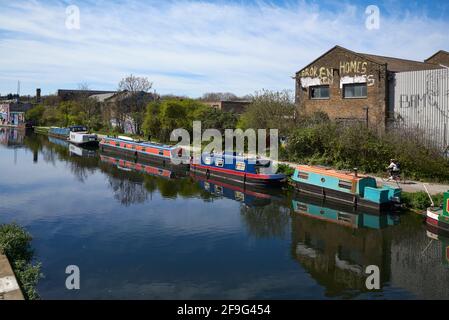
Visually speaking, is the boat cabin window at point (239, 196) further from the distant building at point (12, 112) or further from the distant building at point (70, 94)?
the distant building at point (12, 112)

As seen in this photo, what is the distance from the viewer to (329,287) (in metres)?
9.56

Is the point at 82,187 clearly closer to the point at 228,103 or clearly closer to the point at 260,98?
the point at 260,98

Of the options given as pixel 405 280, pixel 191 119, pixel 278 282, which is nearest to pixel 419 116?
pixel 405 280

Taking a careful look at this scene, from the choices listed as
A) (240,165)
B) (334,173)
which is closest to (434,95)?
(334,173)

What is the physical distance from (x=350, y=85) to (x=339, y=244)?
13.5 metres

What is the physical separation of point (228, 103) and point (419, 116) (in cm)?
2921

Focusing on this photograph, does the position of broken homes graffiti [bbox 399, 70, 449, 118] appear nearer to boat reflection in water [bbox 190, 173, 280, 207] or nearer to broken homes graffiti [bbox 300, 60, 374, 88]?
broken homes graffiti [bbox 300, 60, 374, 88]

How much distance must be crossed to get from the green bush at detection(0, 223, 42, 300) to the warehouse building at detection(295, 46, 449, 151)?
16.6 metres

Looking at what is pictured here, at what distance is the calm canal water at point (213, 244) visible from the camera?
9312mm

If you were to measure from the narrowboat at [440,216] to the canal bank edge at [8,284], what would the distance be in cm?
1131

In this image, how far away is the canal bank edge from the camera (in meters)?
7.14

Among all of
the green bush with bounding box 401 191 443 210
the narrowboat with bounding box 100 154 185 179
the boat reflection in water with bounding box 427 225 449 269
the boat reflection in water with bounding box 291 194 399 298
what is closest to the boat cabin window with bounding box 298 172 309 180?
the boat reflection in water with bounding box 291 194 399 298

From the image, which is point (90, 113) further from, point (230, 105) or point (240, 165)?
point (240, 165)

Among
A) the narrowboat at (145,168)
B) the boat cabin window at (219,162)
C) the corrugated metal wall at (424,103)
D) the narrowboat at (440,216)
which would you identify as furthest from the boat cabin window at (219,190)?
the corrugated metal wall at (424,103)
